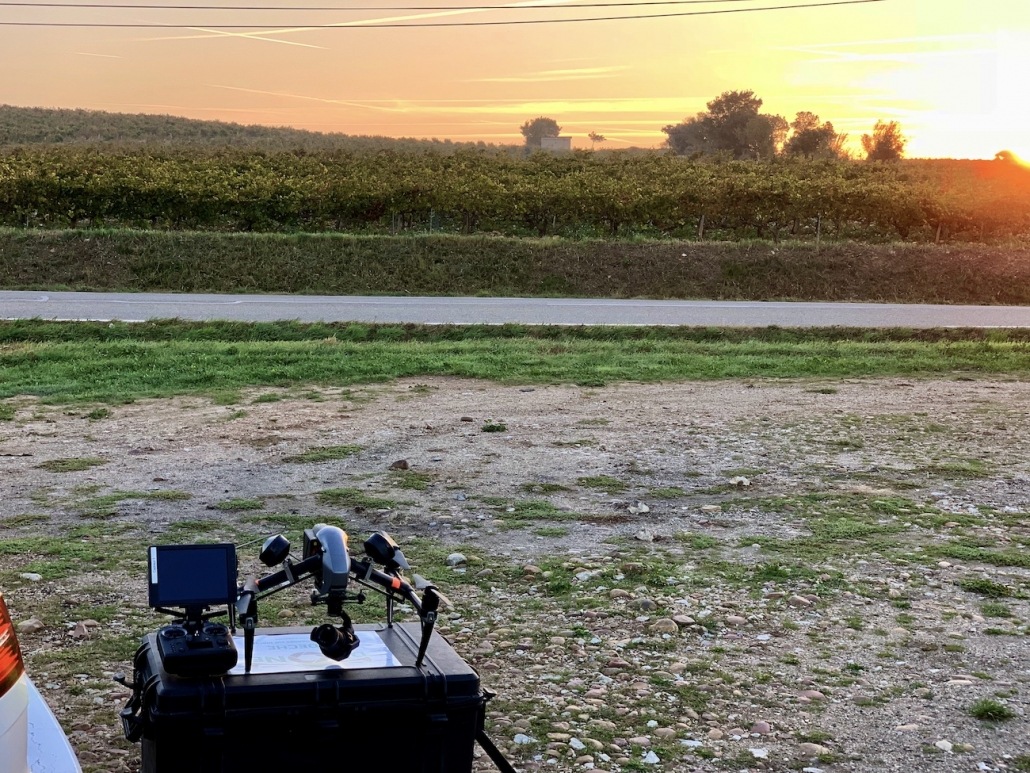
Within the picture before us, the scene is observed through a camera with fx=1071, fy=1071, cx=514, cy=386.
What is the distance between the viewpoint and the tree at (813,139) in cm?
5306

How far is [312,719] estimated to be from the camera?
2.60 m

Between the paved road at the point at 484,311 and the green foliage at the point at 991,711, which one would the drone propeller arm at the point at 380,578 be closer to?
the green foliage at the point at 991,711

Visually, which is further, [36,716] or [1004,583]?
[1004,583]

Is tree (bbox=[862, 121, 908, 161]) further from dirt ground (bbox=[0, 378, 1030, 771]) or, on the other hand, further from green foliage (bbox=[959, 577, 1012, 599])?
green foliage (bbox=[959, 577, 1012, 599])

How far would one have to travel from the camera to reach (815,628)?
4.67 m

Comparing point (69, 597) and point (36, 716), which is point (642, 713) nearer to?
point (36, 716)

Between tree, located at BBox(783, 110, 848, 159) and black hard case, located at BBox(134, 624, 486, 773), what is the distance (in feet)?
170

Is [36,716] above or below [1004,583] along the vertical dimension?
above

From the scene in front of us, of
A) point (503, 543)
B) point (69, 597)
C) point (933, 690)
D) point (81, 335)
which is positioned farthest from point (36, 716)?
point (81, 335)

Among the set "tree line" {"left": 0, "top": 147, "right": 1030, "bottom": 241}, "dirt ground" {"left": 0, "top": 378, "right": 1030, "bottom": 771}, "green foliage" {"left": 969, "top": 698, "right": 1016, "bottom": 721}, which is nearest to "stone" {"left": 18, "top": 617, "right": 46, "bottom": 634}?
"dirt ground" {"left": 0, "top": 378, "right": 1030, "bottom": 771}

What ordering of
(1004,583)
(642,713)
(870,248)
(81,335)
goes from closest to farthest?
(642,713), (1004,583), (81,335), (870,248)

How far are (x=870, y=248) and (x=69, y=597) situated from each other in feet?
72.8

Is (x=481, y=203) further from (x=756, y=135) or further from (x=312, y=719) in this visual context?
(x=756, y=135)

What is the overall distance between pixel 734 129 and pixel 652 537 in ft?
193
